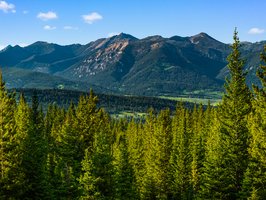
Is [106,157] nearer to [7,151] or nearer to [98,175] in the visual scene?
[98,175]

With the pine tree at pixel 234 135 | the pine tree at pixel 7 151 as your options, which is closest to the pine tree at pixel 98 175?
the pine tree at pixel 7 151

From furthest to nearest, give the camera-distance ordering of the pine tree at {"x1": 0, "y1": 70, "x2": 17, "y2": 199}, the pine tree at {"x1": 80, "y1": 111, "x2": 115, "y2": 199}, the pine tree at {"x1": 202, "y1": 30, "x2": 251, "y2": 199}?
the pine tree at {"x1": 202, "y1": 30, "x2": 251, "y2": 199}, the pine tree at {"x1": 80, "y1": 111, "x2": 115, "y2": 199}, the pine tree at {"x1": 0, "y1": 70, "x2": 17, "y2": 199}

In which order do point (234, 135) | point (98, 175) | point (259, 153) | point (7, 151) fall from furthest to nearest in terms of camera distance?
point (234, 135), point (7, 151), point (98, 175), point (259, 153)

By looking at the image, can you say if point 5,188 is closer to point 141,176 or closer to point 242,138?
point 242,138

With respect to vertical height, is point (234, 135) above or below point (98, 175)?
above

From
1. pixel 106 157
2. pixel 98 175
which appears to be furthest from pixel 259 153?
pixel 98 175

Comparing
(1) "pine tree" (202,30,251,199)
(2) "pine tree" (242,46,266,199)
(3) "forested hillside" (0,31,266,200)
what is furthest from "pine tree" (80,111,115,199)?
(2) "pine tree" (242,46,266,199)

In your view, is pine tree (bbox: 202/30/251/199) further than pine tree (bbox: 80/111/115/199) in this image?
Yes

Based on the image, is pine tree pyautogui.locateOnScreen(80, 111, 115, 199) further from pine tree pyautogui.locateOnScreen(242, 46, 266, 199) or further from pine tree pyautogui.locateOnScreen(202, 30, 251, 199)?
pine tree pyautogui.locateOnScreen(242, 46, 266, 199)

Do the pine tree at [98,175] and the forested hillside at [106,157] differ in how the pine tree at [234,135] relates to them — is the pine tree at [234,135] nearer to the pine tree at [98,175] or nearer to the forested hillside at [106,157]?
the forested hillside at [106,157]

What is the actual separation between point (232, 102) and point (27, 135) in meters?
27.7

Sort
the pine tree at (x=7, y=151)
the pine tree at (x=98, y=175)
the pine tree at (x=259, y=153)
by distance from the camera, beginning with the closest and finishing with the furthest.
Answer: the pine tree at (x=259, y=153), the pine tree at (x=7, y=151), the pine tree at (x=98, y=175)

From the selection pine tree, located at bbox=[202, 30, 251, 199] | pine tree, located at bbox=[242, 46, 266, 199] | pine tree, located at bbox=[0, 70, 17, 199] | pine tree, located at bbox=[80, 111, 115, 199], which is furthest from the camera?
pine tree, located at bbox=[202, 30, 251, 199]

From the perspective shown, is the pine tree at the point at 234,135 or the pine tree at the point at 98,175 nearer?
the pine tree at the point at 98,175
